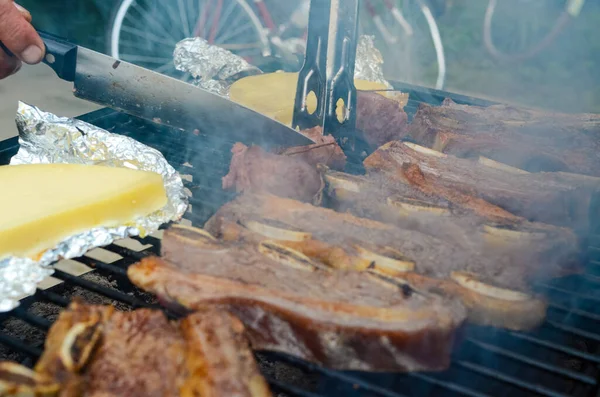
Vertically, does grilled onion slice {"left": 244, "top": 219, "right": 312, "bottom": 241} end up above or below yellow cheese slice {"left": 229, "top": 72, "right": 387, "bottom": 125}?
below

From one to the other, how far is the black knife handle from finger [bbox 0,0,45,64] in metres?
0.06

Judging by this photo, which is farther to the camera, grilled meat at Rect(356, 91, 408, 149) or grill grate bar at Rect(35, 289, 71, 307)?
grilled meat at Rect(356, 91, 408, 149)

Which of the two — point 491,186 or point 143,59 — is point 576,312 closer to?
point 491,186

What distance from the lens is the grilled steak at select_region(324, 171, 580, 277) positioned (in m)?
2.55

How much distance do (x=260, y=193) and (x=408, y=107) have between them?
255 centimetres

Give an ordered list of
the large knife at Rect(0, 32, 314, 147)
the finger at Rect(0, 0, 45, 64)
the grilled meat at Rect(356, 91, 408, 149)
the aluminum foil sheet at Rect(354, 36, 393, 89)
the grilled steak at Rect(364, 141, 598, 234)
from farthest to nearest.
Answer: the aluminum foil sheet at Rect(354, 36, 393, 89) < the grilled meat at Rect(356, 91, 408, 149) < the large knife at Rect(0, 32, 314, 147) < the finger at Rect(0, 0, 45, 64) < the grilled steak at Rect(364, 141, 598, 234)

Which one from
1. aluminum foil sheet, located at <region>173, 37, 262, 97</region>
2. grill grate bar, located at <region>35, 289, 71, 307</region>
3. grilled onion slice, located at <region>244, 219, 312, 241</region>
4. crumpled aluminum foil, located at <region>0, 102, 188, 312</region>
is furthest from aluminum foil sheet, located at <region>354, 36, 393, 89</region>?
grill grate bar, located at <region>35, 289, 71, 307</region>

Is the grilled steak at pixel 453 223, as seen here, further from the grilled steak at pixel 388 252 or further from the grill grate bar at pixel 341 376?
the grill grate bar at pixel 341 376

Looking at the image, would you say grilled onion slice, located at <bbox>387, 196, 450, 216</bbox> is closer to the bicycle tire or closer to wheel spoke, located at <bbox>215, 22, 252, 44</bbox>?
wheel spoke, located at <bbox>215, 22, 252, 44</bbox>

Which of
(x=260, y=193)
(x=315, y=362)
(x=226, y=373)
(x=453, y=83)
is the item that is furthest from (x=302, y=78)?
(x=453, y=83)

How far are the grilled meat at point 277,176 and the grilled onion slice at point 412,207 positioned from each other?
0.47m

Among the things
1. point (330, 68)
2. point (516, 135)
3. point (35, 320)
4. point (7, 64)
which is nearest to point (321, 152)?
point (330, 68)

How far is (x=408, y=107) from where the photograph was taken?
16.6 ft

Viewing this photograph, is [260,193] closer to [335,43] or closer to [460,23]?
[335,43]
